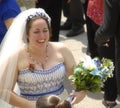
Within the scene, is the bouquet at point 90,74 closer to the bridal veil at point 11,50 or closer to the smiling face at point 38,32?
the smiling face at point 38,32

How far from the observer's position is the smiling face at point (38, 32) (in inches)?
121

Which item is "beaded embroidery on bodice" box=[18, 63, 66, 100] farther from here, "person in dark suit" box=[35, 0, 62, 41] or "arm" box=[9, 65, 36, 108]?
"person in dark suit" box=[35, 0, 62, 41]

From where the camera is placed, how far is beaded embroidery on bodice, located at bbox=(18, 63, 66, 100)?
123 inches

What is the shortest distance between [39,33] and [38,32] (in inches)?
0.5

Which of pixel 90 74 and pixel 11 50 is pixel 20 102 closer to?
pixel 11 50

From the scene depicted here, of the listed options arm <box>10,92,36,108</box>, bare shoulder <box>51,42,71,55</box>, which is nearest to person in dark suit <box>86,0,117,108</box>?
bare shoulder <box>51,42,71,55</box>

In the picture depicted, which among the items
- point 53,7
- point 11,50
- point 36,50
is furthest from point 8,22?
point 53,7

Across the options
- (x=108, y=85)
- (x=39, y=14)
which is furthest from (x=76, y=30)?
(x=39, y=14)

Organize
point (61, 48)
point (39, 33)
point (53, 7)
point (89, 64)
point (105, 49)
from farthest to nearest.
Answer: point (53, 7)
point (105, 49)
point (61, 48)
point (39, 33)
point (89, 64)

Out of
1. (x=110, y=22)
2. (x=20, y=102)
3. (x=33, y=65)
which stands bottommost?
(x=20, y=102)

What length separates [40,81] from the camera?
314 cm

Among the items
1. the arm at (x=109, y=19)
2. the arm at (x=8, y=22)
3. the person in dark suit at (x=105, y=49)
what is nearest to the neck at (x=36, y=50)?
the arm at (x=8, y=22)

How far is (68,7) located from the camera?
7129 millimetres

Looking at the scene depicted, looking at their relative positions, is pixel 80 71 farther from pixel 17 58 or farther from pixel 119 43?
pixel 119 43
